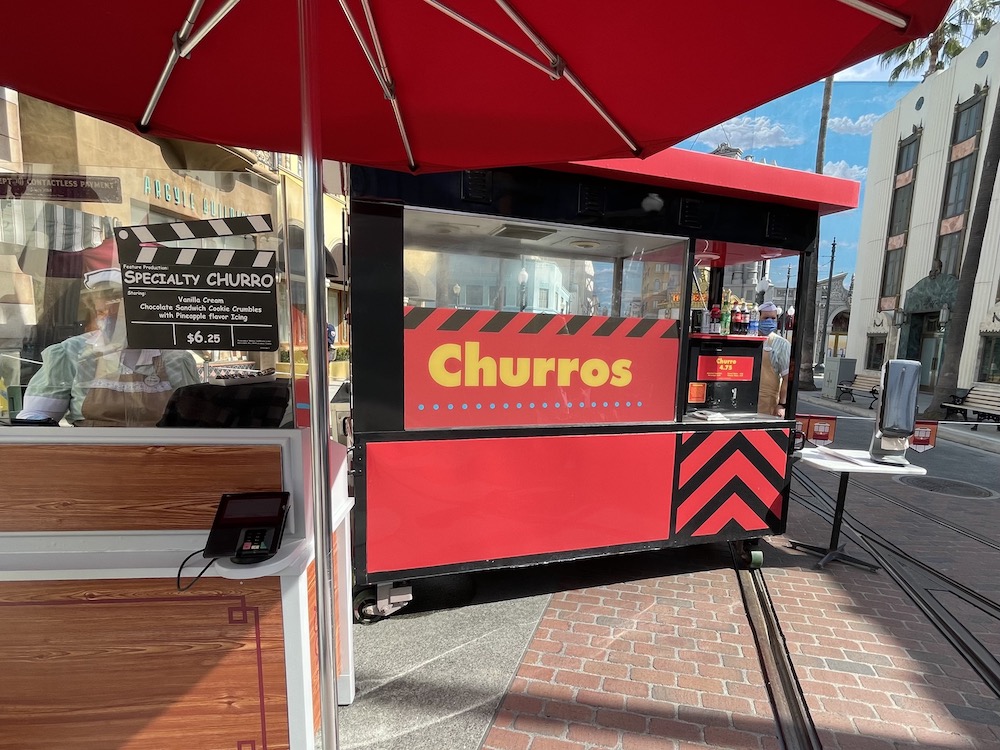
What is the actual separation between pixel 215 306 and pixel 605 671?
103 inches

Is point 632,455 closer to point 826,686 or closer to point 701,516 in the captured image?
point 701,516

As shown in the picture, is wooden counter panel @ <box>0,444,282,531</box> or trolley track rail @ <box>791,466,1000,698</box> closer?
wooden counter panel @ <box>0,444,282,531</box>

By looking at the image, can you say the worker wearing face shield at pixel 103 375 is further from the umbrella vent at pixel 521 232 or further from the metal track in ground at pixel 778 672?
the metal track in ground at pixel 778 672

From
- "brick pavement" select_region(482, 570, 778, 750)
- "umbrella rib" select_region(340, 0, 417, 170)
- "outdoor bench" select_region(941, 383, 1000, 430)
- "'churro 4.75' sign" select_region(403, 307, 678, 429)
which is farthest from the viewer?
"outdoor bench" select_region(941, 383, 1000, 430)

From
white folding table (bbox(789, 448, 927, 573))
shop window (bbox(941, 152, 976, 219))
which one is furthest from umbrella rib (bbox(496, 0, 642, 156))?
shop window (bbox(941, 152, 976, 219))

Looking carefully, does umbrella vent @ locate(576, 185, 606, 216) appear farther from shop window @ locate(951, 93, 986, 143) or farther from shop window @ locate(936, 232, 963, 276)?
shop window @ locate(951, 93, 986, 143)

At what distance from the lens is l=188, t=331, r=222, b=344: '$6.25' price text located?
1.91 m

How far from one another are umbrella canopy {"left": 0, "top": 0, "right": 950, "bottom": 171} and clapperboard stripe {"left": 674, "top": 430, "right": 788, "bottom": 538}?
2.35 meters

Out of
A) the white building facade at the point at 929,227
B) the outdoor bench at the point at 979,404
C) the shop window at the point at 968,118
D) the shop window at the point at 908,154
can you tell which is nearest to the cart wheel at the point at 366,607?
the outdoor bench at the point at 979,404

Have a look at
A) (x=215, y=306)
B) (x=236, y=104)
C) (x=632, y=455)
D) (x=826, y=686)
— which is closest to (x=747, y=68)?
(x=236, y=104)

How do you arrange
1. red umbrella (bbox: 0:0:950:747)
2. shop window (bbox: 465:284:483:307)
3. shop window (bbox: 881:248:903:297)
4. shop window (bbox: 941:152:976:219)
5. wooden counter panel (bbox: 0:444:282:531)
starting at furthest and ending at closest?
shop window (bbox: 881:248:903:297), shop window (bbox: 941:152:976:219), shop window (bbox: 465:284:483:307), wooden counter panel (bbox: 0:444:282:531), red umbrella (bbox: 0:0:950:747)

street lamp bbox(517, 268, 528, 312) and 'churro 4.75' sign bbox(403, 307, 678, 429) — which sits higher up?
street lamp bbox(517, 268, 528, 312)

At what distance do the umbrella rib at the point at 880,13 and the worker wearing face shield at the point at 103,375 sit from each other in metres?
2.38

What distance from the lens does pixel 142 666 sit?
1.70 meters
